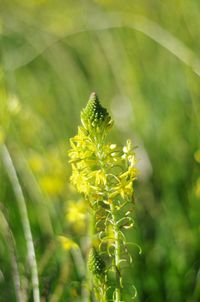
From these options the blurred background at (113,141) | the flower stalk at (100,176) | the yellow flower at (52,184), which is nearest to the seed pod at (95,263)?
the flower stalk at (100,176)

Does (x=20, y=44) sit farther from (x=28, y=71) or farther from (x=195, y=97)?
(x=195, y=97)

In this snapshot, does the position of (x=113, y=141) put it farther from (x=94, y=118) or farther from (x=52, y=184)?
(x=94, y=118)

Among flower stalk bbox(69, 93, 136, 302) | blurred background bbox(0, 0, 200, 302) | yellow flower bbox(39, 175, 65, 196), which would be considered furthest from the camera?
yellow flower bbox(39, 175, 65, 196)

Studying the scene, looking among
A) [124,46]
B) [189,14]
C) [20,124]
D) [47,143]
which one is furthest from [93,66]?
[20,124]

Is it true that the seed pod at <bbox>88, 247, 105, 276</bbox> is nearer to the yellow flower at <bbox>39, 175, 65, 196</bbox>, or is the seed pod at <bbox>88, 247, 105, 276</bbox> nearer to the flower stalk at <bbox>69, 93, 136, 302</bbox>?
the flower stalk at <bbox>69, 93, 136, 302</bbox>

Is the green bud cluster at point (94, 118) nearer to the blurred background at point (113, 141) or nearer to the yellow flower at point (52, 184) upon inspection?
the blurred background at point (113, 141)

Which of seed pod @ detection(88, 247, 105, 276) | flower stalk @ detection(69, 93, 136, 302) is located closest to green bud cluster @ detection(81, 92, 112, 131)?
flower stalk @ detection(69, 93, 136, 302)

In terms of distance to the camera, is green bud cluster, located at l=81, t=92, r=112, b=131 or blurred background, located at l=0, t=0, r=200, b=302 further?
blurred background, located at l=0, t=0, r=200, b=302

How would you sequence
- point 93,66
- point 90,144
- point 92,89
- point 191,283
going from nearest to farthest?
point 90,144, point 191,283, point 92,89, point 93,66

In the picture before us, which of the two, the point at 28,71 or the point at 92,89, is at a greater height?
the point at 28,71
